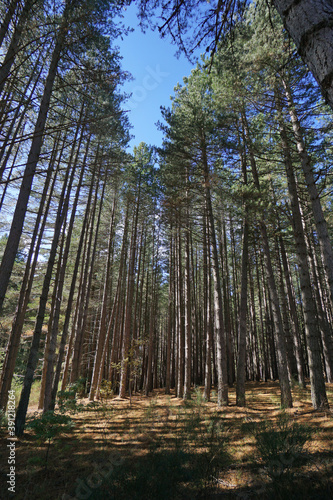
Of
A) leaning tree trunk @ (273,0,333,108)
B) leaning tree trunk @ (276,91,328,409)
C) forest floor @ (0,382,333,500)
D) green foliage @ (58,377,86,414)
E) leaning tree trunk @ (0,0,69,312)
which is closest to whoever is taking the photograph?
leaning tree trunk @ (273,0,333,108)

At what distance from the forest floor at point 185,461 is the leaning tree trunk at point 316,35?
413cm

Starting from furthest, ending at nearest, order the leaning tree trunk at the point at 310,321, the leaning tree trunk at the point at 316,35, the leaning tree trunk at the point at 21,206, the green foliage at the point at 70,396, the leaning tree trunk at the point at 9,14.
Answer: the leaning tree trunk at the point at 310,321
the green foliage at the point at 70,396
the leaning tree trunk at the point at 21,206
the leaning tree trunk at the point at 9,14
the leaning tree trunk at the point at 316,35

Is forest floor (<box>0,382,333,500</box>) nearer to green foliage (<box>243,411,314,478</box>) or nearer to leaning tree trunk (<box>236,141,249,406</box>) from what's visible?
green foliage (<box>243,411,314,478</box>)

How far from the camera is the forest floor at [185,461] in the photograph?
127 inches

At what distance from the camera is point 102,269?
21047mm

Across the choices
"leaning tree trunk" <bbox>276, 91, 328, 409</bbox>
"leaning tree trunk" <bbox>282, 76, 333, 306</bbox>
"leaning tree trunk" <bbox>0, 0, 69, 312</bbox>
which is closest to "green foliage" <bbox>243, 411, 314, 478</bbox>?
"leaning tree trunk" <bbox>276, 91, 328, 409</bbox>

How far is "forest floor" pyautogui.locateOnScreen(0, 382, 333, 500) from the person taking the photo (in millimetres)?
3230

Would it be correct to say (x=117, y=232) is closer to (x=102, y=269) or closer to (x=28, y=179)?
(x=102, y=269)

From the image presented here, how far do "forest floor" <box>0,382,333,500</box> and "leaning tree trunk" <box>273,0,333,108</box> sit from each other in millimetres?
4125

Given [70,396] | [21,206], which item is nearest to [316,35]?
Answer: [21,206]

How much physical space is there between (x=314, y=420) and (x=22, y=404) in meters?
7.21

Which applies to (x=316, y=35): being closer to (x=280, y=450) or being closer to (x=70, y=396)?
(x=280, y=450)

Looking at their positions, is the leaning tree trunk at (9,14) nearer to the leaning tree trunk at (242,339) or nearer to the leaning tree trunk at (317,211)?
the leaning tree trunk at (317,211)

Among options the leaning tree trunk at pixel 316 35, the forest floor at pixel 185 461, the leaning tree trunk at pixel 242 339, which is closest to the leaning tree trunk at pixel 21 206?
the forest floor at pixel 185 461
